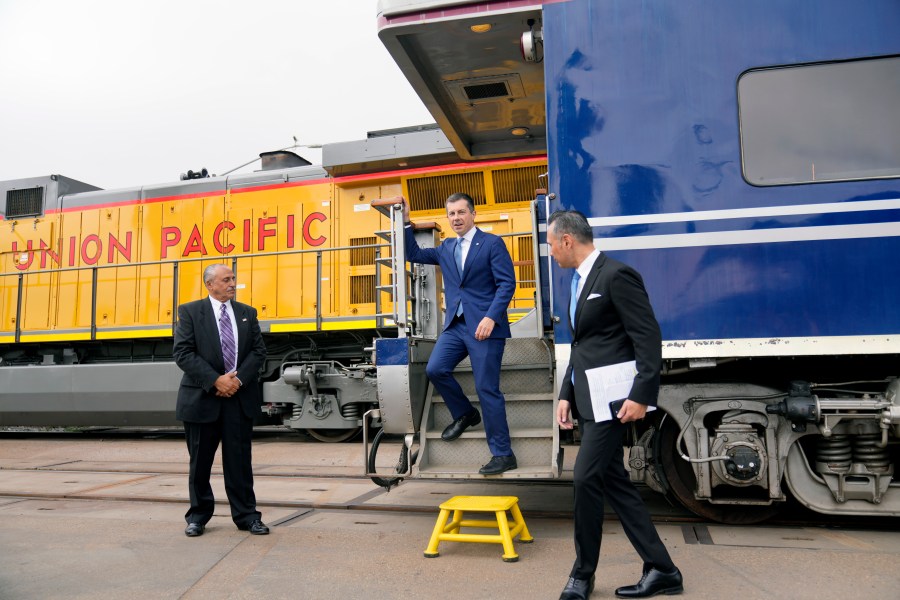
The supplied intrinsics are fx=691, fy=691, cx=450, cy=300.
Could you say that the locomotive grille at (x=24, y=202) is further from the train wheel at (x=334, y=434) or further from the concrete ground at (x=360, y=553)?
the concrete ground at (x=360, y=553)

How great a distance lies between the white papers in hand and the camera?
2826mm

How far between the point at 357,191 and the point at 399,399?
5.12 meters

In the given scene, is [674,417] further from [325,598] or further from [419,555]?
[325,598]

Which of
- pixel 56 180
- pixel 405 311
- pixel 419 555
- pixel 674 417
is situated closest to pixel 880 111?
pixel 674 417

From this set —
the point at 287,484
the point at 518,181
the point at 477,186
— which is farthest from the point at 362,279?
the point at 287,484

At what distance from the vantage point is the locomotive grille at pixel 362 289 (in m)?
8.49

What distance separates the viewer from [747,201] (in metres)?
3.60

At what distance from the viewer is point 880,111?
3.54m

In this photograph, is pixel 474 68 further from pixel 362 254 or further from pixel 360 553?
pixel 362 254

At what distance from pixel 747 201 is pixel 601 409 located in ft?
5.05

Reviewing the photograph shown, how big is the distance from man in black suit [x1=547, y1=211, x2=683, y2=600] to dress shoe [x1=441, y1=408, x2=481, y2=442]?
4.11ft

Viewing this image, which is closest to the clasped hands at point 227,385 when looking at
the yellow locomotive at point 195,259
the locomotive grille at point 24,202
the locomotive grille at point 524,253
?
the yellow locomotive at point 195,259

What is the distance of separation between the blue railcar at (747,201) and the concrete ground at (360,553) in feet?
1.36

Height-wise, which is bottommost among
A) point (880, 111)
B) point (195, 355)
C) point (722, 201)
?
point (195, 355)
